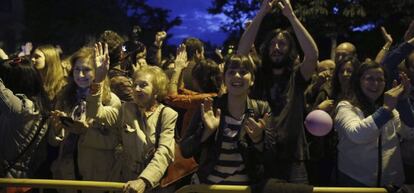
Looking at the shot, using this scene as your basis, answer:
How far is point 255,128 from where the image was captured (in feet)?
13.0

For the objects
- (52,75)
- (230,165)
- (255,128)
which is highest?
(52,75)

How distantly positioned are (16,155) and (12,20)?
32224 millimetres

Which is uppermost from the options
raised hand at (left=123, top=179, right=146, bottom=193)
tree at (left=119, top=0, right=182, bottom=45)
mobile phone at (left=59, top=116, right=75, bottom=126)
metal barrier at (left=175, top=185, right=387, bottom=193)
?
tree at (left=119, top=0, right=182, bottom=45)

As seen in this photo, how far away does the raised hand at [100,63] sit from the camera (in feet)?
14.6

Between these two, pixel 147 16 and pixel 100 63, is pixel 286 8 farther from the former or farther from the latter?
pixel 147 16

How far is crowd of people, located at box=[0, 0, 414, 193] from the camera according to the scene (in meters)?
4.21

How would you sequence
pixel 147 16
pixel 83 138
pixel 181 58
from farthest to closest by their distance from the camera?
pixel 147 16
pixel 181 58
pixel 83 138

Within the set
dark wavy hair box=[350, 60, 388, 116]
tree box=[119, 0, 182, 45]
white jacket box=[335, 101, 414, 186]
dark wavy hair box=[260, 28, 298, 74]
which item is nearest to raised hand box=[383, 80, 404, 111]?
white jacket box=[335, 101, 414, 186]

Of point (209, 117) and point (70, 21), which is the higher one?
point (70, 21)

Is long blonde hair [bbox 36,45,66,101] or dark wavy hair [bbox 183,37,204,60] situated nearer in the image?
long blonde hair [bbox 36,45,66,101]

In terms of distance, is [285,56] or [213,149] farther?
[285,56]

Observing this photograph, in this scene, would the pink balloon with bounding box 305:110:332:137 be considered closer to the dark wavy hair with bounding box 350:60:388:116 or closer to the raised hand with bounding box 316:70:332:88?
the dark wavy hair with bounding box 350:60:388:116

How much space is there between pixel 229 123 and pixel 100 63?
1081 mm

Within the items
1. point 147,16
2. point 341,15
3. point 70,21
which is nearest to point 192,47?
point 341,15
